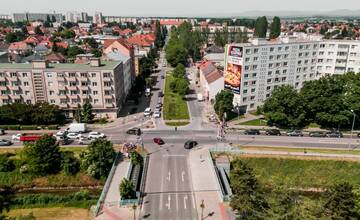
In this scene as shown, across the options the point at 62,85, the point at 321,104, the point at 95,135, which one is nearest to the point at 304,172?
the point at 321,104

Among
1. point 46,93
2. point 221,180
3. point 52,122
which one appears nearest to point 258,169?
point 221,180

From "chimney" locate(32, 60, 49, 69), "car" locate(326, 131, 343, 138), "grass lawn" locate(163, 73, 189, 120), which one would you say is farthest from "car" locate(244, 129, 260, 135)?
"chimney" locate(32, 60, 49, 69)

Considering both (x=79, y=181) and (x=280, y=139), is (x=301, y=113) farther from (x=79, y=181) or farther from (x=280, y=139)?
(x=79, y=181)

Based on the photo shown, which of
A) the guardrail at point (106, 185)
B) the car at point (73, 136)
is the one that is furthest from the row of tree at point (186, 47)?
the guardrail at point (106, 185)

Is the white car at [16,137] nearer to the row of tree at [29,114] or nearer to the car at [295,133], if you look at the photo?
the row of tree at [29,114]

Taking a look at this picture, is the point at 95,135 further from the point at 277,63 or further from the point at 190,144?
the point at 277,63
